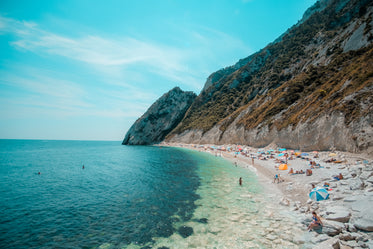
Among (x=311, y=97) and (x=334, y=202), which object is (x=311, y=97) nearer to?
(x=311, y=97)

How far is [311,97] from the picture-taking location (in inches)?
1813

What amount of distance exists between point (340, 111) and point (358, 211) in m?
27.0

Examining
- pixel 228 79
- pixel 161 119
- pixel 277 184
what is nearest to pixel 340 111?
pixel 277 184

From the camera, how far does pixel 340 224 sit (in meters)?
10.4

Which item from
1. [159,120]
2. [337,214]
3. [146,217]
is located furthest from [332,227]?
[159,120]

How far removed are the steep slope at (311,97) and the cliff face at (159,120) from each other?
60.4 feet

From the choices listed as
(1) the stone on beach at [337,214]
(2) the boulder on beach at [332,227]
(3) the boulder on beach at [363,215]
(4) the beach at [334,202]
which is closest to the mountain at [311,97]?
(4) the beach at [334,202]

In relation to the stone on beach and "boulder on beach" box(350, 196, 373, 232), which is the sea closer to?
the stone on beach

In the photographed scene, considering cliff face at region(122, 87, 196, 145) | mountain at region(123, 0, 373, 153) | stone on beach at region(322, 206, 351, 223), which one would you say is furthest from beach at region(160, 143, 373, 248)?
cliff face at region(122, 87, 196, 145)

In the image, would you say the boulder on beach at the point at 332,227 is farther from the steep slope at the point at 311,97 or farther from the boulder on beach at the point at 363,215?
the steep slope at the point at 311,97

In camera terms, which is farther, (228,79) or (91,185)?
(228,79)

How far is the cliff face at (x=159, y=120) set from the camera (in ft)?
481

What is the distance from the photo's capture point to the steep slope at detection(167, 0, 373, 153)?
29.9 meters

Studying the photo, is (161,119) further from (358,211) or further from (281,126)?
(358,211)
